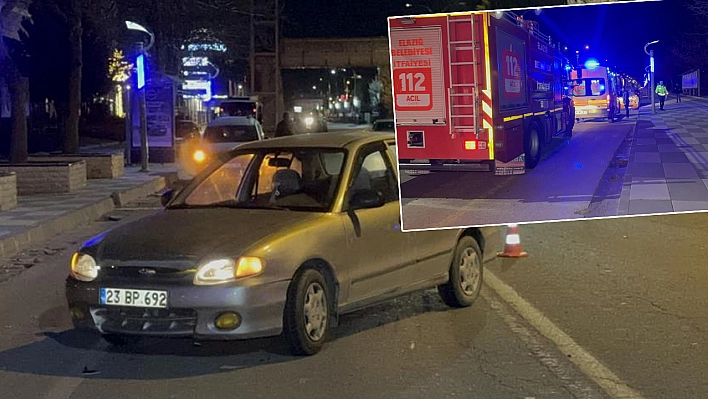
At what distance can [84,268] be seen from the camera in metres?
6.87

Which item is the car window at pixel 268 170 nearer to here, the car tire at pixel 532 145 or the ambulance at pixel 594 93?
the car tire at pixel 532 145

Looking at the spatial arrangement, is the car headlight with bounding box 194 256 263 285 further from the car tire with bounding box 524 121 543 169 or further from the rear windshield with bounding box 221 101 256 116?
the rear windshield with bounding box 221 101 256 116

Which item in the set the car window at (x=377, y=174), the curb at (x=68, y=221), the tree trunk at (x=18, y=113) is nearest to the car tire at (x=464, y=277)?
the car window at (x=377, y=174)

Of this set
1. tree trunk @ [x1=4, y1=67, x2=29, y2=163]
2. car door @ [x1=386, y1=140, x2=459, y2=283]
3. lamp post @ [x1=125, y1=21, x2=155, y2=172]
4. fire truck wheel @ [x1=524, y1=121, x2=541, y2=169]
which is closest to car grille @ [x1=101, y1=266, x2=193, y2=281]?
car door @ [x1=386, y1=140, x2=459, y2=283]

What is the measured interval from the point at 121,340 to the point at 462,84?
323 cm

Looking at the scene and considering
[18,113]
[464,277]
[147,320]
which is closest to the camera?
[147,320]

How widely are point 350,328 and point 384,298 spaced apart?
1.28 ft

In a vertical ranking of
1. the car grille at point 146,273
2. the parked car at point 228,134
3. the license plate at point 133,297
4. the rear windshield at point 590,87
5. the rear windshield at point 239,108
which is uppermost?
the rear windshield at point 239,108

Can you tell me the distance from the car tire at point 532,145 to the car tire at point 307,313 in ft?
5.95

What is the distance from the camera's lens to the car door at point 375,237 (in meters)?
7.22

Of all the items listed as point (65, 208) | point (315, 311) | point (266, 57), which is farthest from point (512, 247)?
point (266, 57)

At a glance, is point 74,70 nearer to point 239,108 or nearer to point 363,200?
point 239,108

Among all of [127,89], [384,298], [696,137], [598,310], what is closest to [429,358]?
[384,298]

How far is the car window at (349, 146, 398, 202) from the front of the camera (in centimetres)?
755
